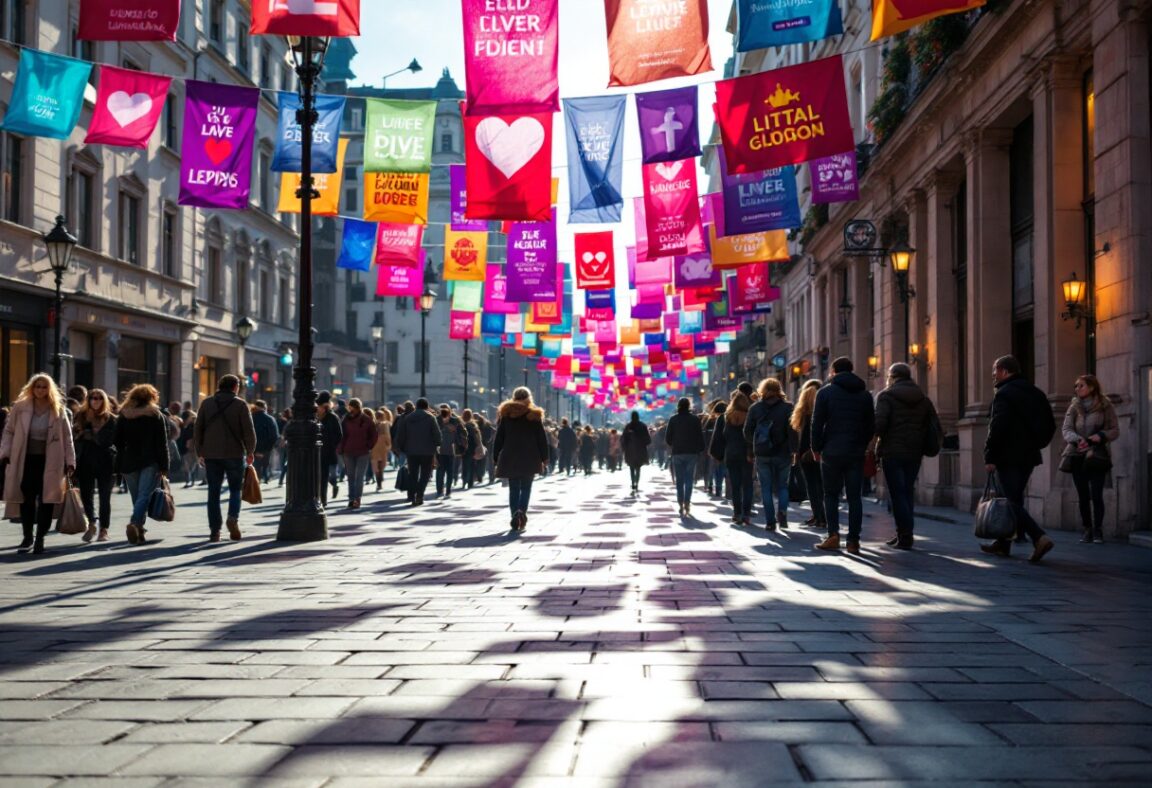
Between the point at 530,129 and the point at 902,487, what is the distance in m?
7.54

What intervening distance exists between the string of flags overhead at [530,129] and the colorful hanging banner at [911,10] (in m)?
0.02

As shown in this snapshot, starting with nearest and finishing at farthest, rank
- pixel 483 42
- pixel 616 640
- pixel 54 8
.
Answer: pixel 616 640 < pixel 483 42 < pixel 54 8

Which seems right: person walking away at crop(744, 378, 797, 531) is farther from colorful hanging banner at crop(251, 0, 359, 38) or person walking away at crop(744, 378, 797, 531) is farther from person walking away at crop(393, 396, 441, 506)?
person walking away at crop(393, 396, 441, 506)

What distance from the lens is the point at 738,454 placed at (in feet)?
54.9

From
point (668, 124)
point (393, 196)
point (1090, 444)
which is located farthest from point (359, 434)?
point (1090, 444)

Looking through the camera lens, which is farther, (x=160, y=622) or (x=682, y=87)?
(x=682, y=87)

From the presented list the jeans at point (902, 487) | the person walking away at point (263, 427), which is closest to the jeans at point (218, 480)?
the jeans at point (902, 487)

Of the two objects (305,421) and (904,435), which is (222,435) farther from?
(904,435)

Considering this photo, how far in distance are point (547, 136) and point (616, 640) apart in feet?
37.9

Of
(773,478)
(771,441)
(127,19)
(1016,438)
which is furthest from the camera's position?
(773,478)

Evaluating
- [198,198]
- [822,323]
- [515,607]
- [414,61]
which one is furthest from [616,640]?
[414,61]

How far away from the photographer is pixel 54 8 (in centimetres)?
2581

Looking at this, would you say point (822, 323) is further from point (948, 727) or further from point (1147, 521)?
point (948, 727)

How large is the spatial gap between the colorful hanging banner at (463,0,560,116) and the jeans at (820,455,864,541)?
18.0 ft
